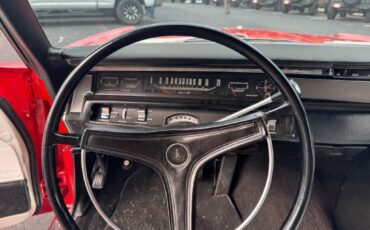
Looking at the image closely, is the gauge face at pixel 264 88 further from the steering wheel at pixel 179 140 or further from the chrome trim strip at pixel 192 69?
the steering wheel at pixel 179 140

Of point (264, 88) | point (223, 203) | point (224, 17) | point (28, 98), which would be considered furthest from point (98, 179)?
point (224, 17)

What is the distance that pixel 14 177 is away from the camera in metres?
1.67

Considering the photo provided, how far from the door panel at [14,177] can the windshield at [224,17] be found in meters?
0.44

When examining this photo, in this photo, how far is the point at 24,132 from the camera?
1649mm

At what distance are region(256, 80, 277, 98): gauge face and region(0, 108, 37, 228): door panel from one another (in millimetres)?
1027

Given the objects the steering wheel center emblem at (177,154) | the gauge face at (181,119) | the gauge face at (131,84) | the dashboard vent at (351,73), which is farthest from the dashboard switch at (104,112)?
the dashboard vent at (351,73)

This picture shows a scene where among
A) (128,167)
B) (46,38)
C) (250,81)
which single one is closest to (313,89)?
(250,81)

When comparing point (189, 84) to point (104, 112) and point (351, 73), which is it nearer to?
point (104, 112)

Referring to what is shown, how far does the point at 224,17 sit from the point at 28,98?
121cm

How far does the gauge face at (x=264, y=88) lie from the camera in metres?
1.45

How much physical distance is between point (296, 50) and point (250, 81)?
10.1 inches

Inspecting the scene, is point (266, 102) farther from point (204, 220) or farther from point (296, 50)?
point (204, 220)

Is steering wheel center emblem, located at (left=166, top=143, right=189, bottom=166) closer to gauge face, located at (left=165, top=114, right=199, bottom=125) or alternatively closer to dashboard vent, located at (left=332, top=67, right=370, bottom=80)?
gauge face, located at (left=165, top=114, right=199, bottom=125)

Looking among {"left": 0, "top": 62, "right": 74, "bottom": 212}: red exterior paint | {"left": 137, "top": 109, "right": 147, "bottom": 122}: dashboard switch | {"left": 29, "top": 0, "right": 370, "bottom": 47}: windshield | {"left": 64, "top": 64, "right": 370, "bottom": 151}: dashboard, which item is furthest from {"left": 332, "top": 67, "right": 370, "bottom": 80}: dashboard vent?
{"left": 0, "top": 62, "right": 74, "bottom": 212}: red exterior paint
